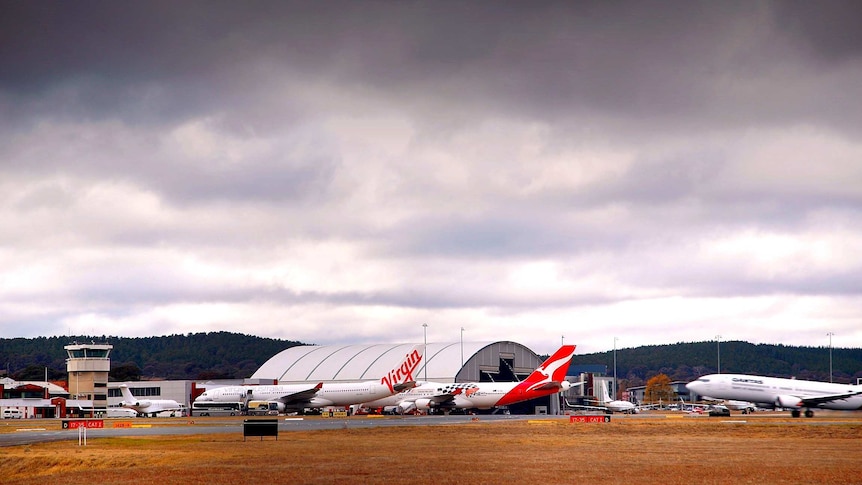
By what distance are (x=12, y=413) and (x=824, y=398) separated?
121 m

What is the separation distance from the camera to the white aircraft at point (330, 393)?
4850 inches

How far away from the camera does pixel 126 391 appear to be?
139 m

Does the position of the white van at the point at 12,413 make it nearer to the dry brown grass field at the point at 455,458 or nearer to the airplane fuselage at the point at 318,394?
the airplane fuselage at the point at 318,394

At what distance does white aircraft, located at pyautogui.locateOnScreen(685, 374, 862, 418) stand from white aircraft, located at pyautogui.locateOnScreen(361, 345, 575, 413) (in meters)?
19.9

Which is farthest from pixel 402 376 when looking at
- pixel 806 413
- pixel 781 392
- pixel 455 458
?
pixel 455 458

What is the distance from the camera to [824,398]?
9519 centimetres

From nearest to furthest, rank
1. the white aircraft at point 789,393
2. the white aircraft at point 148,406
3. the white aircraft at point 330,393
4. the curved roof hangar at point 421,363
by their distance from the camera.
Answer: the white aircraft at point 789,393 → the white aircraft at point 330,393 → the white aircraft at point 148,406 → the curved roof hangar at point 421,363

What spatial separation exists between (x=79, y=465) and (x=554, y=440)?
2597 centimetres

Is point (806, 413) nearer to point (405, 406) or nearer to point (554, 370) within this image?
point (554, 370)

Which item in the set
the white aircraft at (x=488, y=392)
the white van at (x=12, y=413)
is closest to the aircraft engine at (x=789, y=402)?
the white aircraft at (x=488, y=392)

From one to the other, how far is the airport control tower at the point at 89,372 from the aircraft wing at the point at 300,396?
50.9m

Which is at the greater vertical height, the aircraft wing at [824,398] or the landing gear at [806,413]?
the aircraft wing at [824,398]

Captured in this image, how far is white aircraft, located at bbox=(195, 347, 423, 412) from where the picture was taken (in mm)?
123188

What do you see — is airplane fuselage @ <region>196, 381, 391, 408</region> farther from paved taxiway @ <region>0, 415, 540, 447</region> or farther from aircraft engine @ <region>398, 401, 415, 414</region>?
paved taxiway @ <region>0, 415, 540, 447</region>
